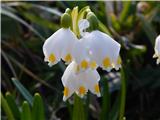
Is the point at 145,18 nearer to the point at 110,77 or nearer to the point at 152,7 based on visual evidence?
the point at 152,7

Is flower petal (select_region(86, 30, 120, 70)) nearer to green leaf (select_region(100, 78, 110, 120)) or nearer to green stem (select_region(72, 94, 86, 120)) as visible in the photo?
green stem (select_region(72, 94, 86, 120))

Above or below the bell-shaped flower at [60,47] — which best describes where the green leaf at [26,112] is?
below

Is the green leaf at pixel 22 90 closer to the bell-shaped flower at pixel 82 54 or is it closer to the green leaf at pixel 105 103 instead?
the green leaf at pixel 105 103

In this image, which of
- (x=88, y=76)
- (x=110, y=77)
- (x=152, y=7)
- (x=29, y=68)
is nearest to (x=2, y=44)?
(x=29, y=68)

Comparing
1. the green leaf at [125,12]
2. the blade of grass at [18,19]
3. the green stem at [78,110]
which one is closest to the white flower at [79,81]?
the green stem at [78,110]

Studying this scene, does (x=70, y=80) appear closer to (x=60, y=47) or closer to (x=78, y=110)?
(x=60, y=47)

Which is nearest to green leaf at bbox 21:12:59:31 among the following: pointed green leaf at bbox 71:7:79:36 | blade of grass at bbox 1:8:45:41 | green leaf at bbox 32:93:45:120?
blade of grass at bbox 1:8:45:41
